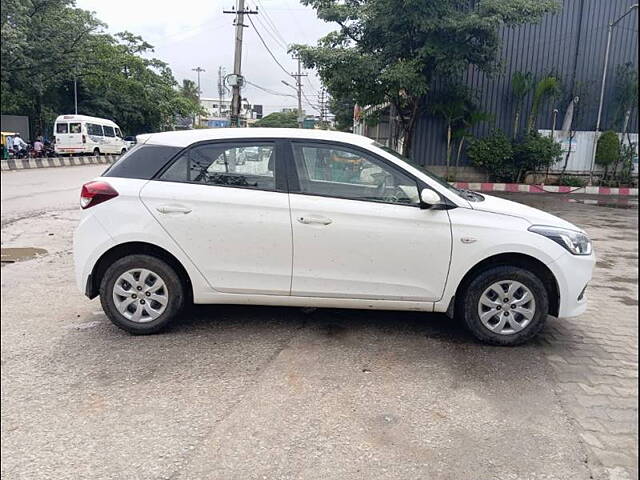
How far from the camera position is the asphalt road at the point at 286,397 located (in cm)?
264

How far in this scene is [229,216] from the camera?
4.07 m

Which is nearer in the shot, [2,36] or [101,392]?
[2,36]

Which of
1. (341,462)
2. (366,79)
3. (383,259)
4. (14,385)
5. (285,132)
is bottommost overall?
(341,462)

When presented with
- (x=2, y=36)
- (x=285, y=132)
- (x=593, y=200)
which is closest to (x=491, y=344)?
(x=285, y=132)

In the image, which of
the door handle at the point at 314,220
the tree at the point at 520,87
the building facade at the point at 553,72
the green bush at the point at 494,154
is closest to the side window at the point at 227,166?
the door handle at the point at 314,220

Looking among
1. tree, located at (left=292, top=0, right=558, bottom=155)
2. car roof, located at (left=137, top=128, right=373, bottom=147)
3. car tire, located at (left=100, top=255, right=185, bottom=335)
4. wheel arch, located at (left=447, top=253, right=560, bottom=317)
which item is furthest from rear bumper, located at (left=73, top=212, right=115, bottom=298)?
tree, located at (left=292, top=0, right=558, bottom=155)

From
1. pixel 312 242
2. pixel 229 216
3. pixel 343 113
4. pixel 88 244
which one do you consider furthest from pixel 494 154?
pixel 343 113

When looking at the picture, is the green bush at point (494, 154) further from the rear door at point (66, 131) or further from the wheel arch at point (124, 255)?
the wheel arch at point (124, 255)

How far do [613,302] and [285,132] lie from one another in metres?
3.86

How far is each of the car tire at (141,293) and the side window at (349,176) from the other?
1.31 m

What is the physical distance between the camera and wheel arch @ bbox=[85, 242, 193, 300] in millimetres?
4145

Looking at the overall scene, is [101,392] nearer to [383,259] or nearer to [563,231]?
[383,259]

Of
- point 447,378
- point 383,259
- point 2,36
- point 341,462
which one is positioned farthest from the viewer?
point 383,259

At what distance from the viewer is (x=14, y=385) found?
267 cm
